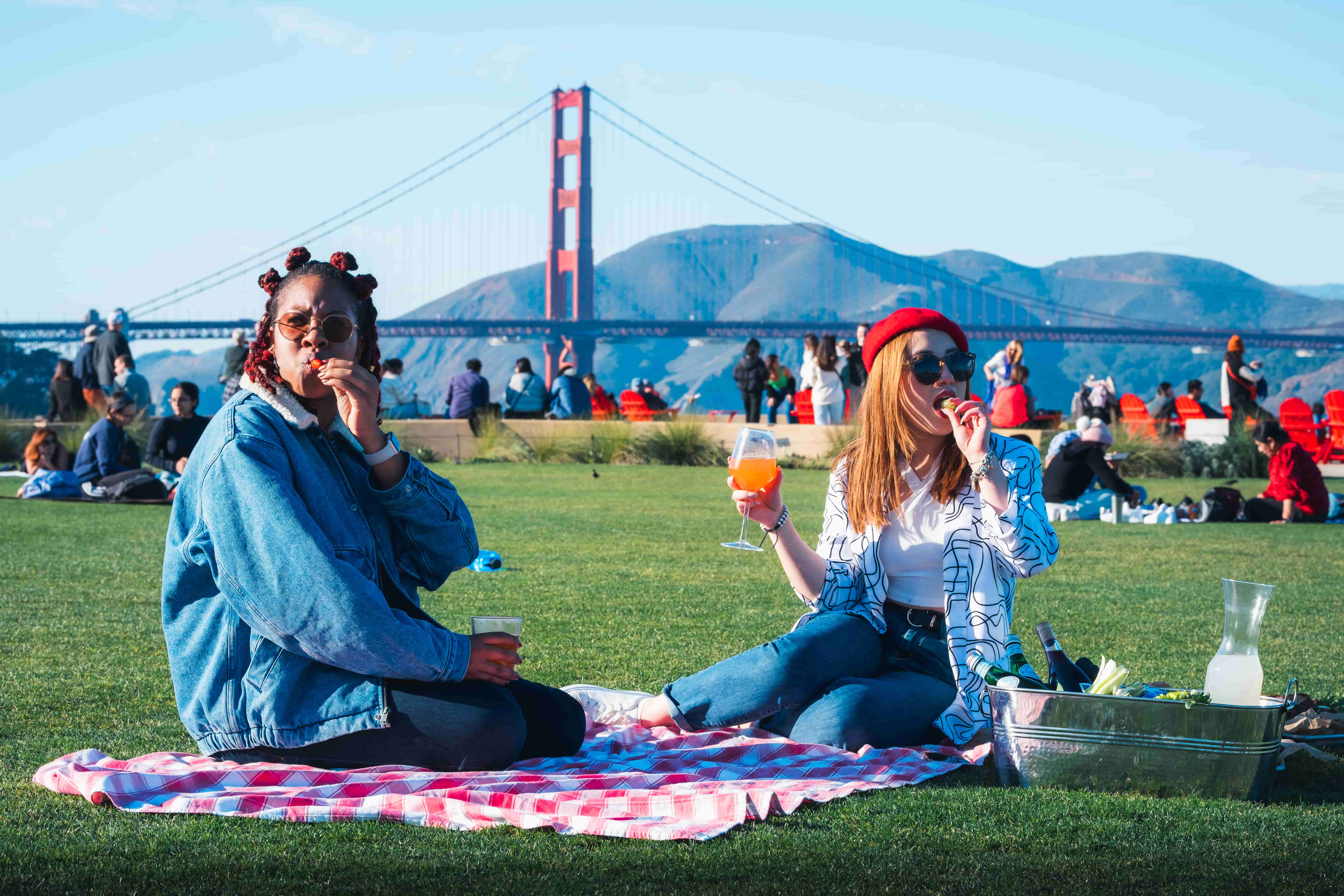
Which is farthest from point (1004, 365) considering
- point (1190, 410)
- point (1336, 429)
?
point (1336, 429)

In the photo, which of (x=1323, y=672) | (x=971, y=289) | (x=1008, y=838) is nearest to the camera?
(x=1008, y=838)

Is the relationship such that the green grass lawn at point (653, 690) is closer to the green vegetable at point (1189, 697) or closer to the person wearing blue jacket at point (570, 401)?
the green vegetable at point (1189, 697)

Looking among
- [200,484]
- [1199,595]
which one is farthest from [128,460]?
[200,484]

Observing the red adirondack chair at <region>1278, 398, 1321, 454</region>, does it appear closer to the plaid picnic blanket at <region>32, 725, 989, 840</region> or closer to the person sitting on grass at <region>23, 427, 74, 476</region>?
the person sitting on grass at <region>23, 427, 74, 476</region>

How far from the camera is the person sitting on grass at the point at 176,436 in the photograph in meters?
8.16

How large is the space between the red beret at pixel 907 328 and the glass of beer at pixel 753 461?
0.82 feet

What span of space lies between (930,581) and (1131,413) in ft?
40.9

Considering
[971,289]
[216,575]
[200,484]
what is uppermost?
[971,289]

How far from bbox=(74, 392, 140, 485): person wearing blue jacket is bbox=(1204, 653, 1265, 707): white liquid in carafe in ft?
23.7

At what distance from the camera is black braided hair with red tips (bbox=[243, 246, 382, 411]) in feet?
7.22

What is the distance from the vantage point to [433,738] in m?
2.24

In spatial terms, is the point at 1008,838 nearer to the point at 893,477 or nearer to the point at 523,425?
the point at 893,477

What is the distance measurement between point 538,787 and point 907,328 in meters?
1.14

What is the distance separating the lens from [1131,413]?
47.2 feet
